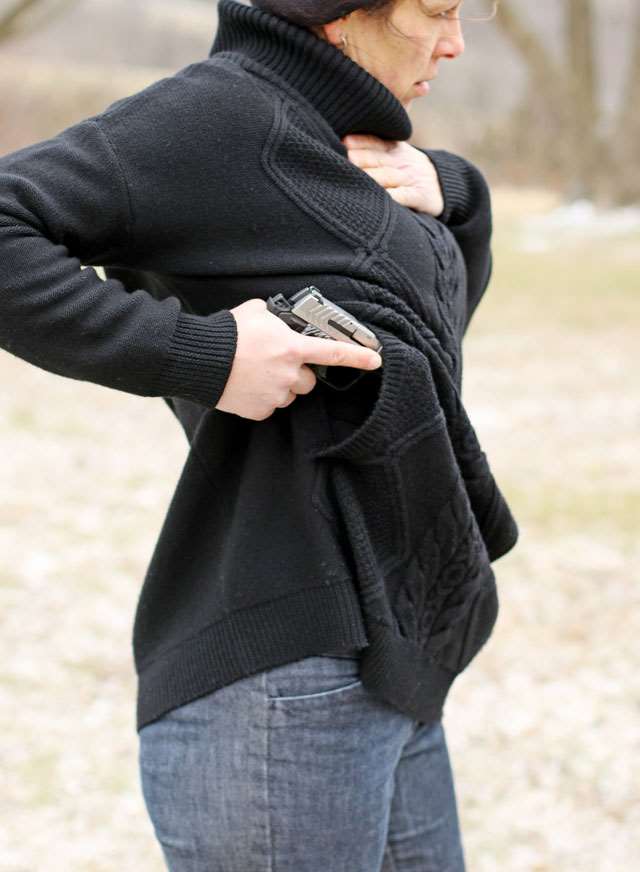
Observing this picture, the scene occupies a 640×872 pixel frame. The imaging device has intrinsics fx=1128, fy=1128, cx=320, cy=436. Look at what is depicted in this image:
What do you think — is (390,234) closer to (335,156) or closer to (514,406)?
(335,156)

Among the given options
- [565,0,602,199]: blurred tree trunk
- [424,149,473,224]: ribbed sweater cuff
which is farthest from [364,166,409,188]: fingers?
[565,0,602,199]: blurred tree trunk

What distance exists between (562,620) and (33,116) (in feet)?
49.9

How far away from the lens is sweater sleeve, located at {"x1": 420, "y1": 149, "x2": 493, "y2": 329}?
169 centimetres

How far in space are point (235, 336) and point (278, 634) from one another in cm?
37

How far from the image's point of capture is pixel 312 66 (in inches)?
56.0

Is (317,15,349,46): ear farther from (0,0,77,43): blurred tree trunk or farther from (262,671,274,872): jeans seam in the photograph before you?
(0,0,77,43): blurred tree trunk

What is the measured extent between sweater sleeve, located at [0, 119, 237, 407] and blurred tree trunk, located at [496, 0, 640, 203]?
17108 millimetres

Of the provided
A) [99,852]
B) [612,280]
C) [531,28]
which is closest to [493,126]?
[531,28]

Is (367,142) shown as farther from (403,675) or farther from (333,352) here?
(403,675)

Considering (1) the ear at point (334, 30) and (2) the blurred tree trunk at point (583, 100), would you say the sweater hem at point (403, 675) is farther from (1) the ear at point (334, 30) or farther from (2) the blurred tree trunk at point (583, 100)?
(2) the blurred tree trunk at point (583, 100)

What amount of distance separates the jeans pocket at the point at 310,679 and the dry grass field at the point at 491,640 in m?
1.77

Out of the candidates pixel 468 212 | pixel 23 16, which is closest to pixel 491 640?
pixel 468 212

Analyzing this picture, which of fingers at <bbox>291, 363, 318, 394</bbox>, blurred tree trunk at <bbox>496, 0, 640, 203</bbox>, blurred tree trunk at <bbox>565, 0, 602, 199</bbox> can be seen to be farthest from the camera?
blurred tree trunk at <bbox>565, 0, 602, 199</bbox>

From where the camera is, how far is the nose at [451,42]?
4.98 feet
